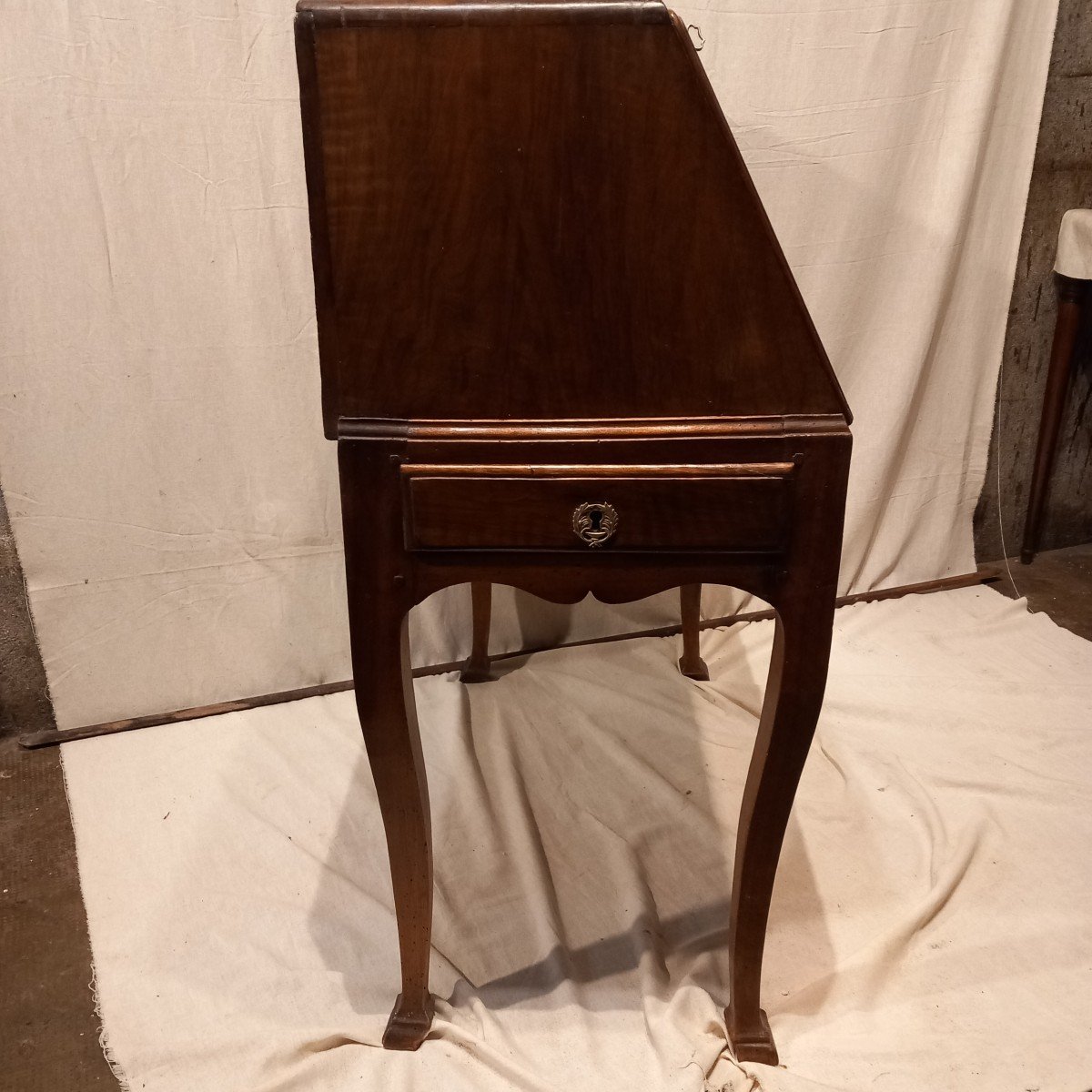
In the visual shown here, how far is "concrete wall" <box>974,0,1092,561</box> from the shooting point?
179cm

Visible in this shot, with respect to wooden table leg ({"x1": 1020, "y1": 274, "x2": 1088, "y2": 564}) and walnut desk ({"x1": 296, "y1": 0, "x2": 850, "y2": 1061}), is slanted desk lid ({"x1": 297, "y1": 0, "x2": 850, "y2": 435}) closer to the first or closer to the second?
walnut desk ({"x1": 296, "y1": 0, "x2": 850, "y2": 1061})

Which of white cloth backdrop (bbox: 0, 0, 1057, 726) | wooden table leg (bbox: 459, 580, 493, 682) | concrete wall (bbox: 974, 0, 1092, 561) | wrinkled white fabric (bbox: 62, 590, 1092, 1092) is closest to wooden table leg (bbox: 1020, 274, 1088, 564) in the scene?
concrete wall (bbox: 974, 0, 1092, 561)

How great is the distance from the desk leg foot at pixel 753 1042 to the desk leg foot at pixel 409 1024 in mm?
339

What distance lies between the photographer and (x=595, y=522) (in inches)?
35.4

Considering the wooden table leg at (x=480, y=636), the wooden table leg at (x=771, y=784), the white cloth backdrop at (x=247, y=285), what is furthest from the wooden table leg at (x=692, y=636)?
the wooden table leg at (x=771, y=784)

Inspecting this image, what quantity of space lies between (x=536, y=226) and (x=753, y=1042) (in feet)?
2.90

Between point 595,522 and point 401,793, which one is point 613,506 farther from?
point 401,793

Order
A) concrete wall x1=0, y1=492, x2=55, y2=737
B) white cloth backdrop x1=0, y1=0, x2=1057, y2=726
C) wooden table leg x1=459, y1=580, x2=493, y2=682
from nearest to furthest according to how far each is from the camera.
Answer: white cloth backdrop x1=0, y1=0, x2=1057, y2=726 → concrete wall x1=0, y1=492, x2=55, y2=737 → wooden table leg x1=459, y1=580, x2=493, y2=682

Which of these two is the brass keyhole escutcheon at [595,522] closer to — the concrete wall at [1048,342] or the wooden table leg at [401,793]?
the wooden table leg at [401,793]

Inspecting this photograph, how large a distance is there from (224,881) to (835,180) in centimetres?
145

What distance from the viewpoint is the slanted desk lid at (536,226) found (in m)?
0.77

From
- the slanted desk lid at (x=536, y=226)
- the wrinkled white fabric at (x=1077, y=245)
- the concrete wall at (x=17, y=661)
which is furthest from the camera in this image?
the wrinkled white fabric at (x=1077, y=245)

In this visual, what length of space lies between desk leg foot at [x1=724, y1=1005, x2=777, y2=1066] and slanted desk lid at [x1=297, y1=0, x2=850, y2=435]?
0.69 metres

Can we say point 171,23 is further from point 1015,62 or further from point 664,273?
point 1015,62
